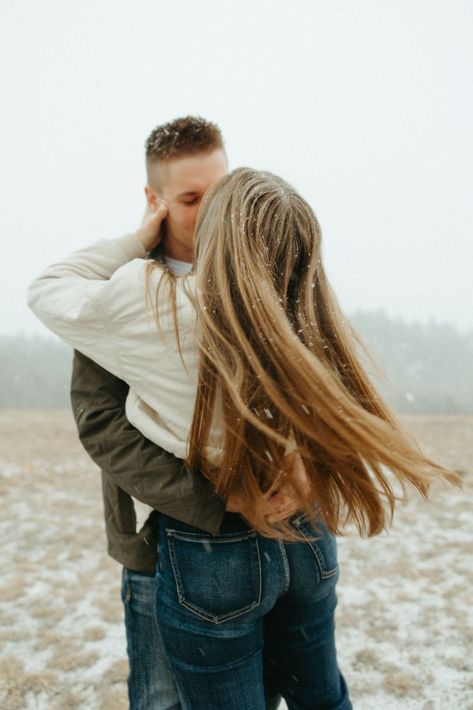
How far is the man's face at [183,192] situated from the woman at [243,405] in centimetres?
48

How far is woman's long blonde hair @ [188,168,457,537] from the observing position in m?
1.02

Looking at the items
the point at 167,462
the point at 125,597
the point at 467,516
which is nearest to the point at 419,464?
the point at 167,462

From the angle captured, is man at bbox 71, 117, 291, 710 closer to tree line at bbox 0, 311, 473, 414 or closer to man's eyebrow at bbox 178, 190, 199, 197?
man's eyebrow at bbox 178, 190, 199, 197

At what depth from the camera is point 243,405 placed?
1.00 metres

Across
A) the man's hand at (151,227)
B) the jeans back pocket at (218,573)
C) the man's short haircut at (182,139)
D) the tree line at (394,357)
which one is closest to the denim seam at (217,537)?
the jeans back pocket at (218,573)

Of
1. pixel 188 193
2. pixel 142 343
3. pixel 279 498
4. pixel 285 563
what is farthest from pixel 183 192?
pixel 285 563

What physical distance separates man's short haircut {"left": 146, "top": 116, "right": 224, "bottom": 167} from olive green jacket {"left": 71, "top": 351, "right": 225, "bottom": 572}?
2.79ft

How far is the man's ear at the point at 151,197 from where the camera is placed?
180cm

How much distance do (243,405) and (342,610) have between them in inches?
119

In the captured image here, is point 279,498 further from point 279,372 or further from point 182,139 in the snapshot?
point 182,139

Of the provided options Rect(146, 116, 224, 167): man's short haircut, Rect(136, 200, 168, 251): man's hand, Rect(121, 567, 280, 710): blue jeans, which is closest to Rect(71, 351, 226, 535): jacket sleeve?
Rect(121, 567, 280, 710): blue jeans

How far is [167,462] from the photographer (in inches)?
48.7

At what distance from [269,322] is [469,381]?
54469mm

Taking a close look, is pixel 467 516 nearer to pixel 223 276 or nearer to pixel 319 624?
pixel 319 624
